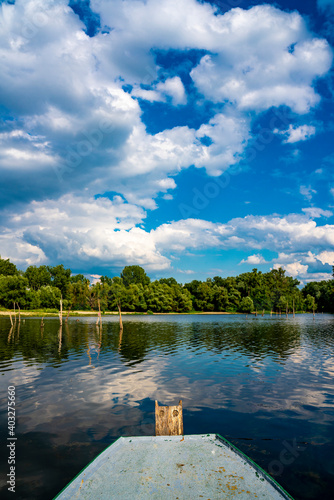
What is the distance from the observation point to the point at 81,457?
1048 centimetres

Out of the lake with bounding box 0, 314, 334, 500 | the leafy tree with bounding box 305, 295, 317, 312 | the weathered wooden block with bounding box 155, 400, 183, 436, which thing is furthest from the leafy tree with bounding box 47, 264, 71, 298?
the weathered wooden block with bounding box 155, 400, 183, 436

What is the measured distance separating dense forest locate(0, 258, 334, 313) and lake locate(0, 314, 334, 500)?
107 meters

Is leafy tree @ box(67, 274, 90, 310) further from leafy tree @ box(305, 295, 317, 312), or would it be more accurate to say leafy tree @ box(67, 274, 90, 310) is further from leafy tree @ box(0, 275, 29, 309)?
leafy tree @ box(305, 295, 317, 312)

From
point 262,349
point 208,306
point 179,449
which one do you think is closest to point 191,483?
point 179,449

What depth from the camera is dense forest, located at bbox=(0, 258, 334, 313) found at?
130m

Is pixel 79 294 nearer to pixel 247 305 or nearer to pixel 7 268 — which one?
pixel 7 268

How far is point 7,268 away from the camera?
155 m

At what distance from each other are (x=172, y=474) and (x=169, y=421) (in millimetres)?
2670

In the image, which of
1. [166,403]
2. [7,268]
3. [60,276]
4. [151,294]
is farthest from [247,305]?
[166,403]

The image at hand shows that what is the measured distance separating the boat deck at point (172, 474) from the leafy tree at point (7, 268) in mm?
163860

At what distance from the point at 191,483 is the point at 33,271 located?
18343cm

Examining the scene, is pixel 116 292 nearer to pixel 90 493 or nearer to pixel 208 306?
pixel 208 306

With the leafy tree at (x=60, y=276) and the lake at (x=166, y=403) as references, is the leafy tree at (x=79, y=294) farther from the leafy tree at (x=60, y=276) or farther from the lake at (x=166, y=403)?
the lake at (x=166, y=403)

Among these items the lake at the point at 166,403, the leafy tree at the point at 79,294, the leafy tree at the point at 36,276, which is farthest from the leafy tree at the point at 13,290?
the lake at the point at 166,403
